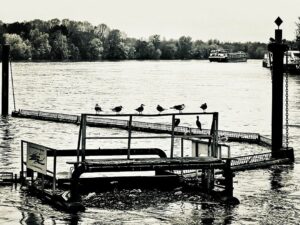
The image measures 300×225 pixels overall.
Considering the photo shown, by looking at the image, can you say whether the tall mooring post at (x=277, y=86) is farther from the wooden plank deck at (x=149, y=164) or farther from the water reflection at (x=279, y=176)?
the wooden plank deck at (x=149, y=164)

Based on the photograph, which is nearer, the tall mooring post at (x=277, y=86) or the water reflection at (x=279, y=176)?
the water reflection at (x=279, y=176)

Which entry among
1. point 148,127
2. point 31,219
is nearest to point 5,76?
point 148,127

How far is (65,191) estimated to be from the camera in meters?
22.6

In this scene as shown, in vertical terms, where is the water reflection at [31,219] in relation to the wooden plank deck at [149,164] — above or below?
below

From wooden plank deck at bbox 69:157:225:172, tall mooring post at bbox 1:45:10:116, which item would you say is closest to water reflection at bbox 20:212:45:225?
wooden plank deck at bbox 69:157:225:172

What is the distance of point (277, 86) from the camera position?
1216 inches

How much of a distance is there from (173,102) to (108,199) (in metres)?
79.6

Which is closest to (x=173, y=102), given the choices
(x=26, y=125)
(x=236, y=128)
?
(x=236, y=128)

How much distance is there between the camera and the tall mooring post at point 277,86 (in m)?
30.8

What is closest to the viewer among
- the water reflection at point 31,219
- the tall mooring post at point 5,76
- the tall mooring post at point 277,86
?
the water reflection at point 31,219

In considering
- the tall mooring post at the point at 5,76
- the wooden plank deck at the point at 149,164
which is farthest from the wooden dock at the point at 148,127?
the wooden plank deck at the point at 149,164

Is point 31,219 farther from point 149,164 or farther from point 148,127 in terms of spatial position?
point 148,127

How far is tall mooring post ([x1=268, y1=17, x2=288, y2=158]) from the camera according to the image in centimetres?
3080

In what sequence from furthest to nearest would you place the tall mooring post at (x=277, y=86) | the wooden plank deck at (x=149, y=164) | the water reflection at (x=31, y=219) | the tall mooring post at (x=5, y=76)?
the tall mooring post at (x=5, y=76), the tall mooring post at (x=277, y=86), the wooden plank deck at (x=149, y=164), the water reflection at (x=31, y=219)
